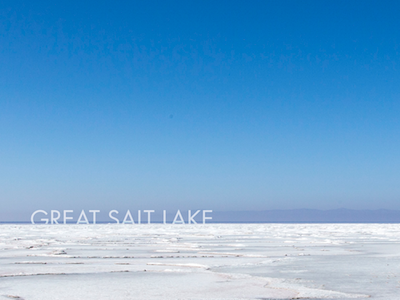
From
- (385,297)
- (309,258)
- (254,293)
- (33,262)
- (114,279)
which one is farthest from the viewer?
(309,258)

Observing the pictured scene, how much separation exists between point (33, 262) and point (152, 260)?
2.39 meters

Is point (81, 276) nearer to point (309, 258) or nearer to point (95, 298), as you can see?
point (95, 298)

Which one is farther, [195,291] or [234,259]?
[234,259]

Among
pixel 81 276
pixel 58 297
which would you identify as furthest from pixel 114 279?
pixel 58 297

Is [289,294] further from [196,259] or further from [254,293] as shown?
[196,259]

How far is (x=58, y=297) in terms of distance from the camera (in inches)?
218

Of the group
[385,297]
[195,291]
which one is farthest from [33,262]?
[385,297]

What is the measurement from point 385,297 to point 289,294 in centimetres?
108

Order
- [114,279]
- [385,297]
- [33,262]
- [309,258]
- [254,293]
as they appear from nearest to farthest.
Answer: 1. [385,297]
2. [254,293]
3. [114,279]
4. [33,262]
5. [309,258]

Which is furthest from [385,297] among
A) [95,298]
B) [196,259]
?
[196,259]

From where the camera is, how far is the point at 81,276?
24.3ft

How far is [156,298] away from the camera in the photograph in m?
5.52

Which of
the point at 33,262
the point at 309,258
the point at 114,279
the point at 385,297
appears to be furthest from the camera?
the point at 309,258

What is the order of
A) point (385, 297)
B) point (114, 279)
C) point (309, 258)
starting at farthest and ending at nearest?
point (309, 258)
point (114, 279)
point (385, 297)
